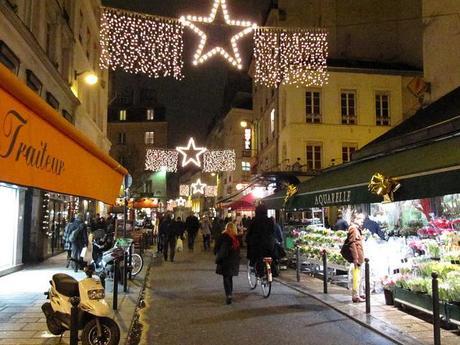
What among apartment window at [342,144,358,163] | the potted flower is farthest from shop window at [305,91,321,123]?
the potted flower

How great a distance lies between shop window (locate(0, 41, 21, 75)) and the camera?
1297 centimetres

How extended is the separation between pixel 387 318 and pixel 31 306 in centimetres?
649

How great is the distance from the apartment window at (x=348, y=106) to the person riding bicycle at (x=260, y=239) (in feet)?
67.3

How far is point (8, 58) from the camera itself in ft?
44.2

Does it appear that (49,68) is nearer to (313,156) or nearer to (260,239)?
(260,239)

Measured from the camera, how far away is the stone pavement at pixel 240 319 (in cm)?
758

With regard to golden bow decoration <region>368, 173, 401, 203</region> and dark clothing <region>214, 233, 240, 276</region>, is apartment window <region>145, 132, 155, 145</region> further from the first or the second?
golden bow decoration <region>368, 173, 401, 203</region>

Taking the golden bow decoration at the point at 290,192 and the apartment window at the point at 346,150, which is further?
the apartment window at the point at 346,150

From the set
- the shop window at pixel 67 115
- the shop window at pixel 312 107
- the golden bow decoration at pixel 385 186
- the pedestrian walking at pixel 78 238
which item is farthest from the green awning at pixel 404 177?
the shop window at pixel 312 107

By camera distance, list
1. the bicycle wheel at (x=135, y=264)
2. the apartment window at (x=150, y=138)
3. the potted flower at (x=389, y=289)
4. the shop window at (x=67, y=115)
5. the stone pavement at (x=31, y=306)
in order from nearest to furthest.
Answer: the stone pavement at (x=31, y=306) → the potted flower at (x=389, y=289) → the bicycle wheel at (x=135, y=264) → the shop window at (x=67, y=115) → the apartment window at (x=150, y=138)

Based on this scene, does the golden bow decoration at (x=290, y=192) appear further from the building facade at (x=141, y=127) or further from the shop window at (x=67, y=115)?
the building facade at (x=141, y=127)

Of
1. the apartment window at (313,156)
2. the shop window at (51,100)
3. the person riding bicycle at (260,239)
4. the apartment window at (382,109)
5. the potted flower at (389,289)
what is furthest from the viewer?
the apartment window at (382,109)

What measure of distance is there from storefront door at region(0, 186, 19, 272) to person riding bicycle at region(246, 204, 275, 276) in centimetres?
713

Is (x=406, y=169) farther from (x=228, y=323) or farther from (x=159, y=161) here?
(x=159, y=161)
